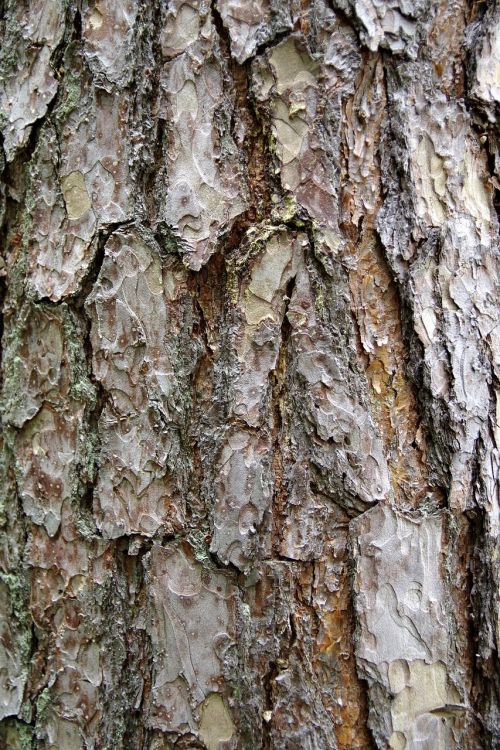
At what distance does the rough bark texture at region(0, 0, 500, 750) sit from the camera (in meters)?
0.95

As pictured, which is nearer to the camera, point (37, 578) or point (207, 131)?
point (207, 131)

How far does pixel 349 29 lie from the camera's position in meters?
0.96

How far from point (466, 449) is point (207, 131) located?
598 millimetres

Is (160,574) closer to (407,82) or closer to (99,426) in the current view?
(99,426)

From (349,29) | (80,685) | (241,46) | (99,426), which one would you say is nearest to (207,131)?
(241,46)

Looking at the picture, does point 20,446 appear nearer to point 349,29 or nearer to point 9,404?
point 9,404

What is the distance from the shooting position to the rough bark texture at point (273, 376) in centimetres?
95

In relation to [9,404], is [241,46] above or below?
above

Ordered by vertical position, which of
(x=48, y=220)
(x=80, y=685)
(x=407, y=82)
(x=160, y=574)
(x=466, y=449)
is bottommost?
(x=80, y=685)

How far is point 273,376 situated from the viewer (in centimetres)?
95

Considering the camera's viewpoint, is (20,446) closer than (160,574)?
No

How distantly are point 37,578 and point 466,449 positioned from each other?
695 millimetres

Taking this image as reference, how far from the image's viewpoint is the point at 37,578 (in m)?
1.06

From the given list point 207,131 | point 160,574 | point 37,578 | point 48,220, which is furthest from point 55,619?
point 207,131
